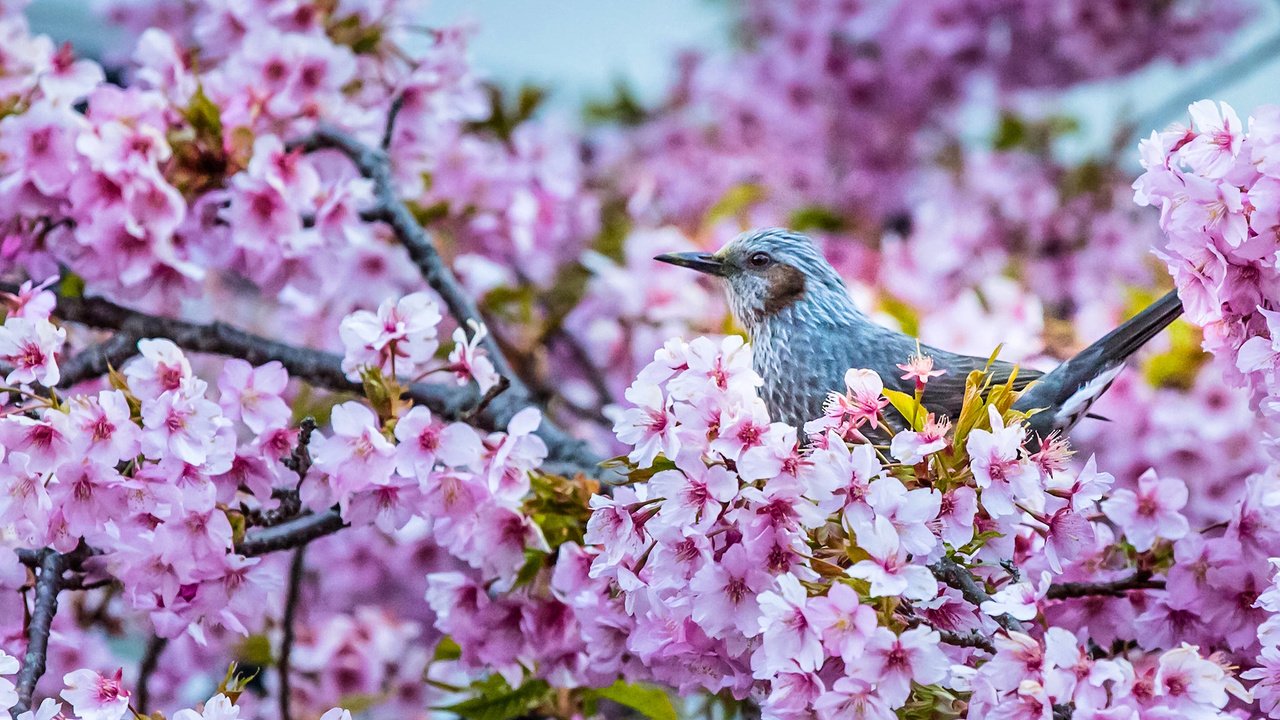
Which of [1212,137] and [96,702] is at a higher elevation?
[1212,137]

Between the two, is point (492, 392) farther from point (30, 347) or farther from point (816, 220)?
point (816, 220)

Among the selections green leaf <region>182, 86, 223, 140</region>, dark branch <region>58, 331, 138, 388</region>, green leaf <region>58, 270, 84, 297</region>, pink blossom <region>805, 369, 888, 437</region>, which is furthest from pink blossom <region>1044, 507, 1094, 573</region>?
green leaf <region>58, 270, 84, 297</region>

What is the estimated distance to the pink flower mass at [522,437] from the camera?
139cm

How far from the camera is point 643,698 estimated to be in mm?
2008

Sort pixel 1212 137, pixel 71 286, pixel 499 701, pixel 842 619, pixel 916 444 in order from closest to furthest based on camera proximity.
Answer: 1. pixel 842 619
2. pixel 916 444
3. pixel 1212 137
4. pixel 499 701
5. pixel 71 286

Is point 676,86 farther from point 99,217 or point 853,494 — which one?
point 853,494

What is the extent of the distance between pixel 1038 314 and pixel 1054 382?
1282 mm

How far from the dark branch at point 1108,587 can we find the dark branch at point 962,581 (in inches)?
9.2

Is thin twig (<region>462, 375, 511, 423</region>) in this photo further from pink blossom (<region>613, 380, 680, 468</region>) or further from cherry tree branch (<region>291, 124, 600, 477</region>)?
cherry tree branch (<region>291, 124, 600, 477</region>)

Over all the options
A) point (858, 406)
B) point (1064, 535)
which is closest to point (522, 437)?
point (858, 406)

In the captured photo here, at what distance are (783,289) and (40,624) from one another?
121 cm

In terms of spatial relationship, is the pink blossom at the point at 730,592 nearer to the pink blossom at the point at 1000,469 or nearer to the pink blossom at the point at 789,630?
the pink blossom at the point at 789,630

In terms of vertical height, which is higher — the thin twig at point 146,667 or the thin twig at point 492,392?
the thin twig at point 492,392

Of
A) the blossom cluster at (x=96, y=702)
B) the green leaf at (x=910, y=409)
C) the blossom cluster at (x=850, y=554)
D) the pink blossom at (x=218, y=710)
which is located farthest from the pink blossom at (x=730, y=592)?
the pink blossom at (x=218, y=710)
